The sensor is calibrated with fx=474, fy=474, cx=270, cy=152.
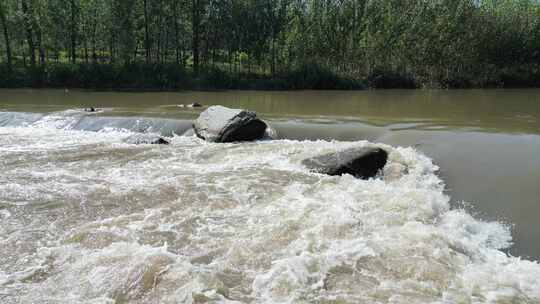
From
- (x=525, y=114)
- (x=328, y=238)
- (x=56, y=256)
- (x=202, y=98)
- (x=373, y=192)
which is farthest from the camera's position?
(x=202, y=98)

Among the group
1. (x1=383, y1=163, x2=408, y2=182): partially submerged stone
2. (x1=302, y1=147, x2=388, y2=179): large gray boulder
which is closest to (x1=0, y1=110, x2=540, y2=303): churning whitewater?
(x1=383, y1=163, x2=408, y2=182): partially submerged stone

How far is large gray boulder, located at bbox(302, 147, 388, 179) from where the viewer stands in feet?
35.3

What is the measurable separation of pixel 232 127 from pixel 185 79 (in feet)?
76.0

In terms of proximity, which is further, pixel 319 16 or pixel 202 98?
pixel 319 16

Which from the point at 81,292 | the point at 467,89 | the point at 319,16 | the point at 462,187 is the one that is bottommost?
the point at 81,292

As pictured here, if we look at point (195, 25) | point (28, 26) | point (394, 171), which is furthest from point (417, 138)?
point (28, 26)

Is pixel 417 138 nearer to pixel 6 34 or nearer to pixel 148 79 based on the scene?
pixel 148 79

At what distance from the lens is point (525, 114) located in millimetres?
19500

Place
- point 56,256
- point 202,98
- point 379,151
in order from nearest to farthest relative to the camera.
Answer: point 56,256
point 379,151
point 202,98

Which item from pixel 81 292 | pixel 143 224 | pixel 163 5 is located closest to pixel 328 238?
pixel 143 224

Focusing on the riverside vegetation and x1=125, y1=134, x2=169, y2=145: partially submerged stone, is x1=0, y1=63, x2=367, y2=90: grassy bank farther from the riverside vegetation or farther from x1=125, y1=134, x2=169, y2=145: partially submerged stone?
x1=125, y1=134, x2=169, y2=145: partially submerged stone

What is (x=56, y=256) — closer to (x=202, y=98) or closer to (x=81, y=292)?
(x=81, y=292)

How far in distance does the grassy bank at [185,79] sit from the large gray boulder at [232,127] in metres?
21.5

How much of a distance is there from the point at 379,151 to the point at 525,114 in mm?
11476
